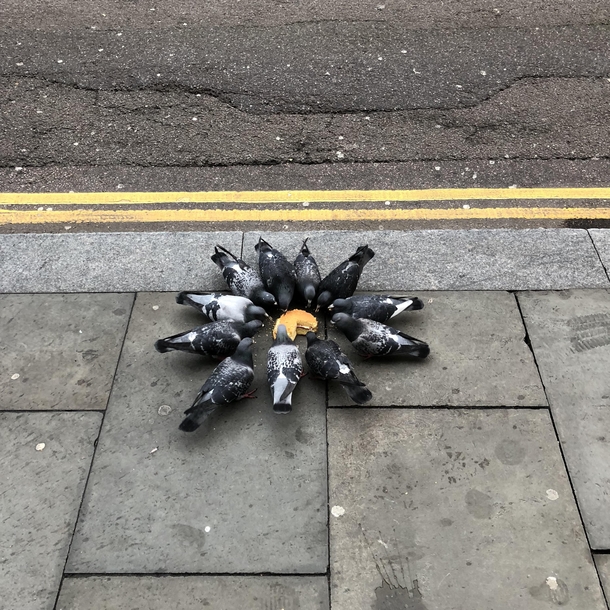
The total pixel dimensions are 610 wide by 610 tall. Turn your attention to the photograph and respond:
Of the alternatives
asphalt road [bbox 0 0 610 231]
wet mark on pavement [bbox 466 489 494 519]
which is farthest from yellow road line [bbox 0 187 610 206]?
wet mark on pavement [bbox 466 489 494 519]

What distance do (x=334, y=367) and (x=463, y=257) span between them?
4.94 feet

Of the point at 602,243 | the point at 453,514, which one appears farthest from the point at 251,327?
the point at 602,243

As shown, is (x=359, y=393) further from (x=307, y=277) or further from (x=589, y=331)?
(x=589, y=331)

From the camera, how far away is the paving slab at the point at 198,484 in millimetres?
3010

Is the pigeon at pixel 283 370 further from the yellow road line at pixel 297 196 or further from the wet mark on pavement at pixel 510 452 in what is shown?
the yellow road line at pixel 297 196

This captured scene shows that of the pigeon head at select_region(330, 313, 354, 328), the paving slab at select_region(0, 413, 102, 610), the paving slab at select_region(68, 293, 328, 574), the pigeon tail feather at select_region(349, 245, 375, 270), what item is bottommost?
the paving slab at select_region(0, 413, 102, 610)

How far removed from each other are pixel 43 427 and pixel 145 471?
27.6 inches

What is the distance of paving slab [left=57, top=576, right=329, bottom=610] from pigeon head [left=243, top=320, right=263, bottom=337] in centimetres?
143

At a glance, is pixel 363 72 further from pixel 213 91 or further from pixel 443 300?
pixel 443 300

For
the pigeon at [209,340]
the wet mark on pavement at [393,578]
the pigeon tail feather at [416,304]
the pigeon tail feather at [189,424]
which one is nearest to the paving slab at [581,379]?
the pigeon tail feather at [416,304]

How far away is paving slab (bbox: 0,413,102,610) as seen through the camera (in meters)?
2.95

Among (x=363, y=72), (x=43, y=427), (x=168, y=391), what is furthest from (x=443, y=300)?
(x=363, y=72)

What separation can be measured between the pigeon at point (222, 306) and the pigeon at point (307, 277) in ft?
1.00

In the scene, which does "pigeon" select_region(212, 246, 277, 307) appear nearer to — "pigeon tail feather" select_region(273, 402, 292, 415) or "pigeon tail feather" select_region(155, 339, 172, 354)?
"pigeon tail feather" select_region(155, 339, 172, 354)
